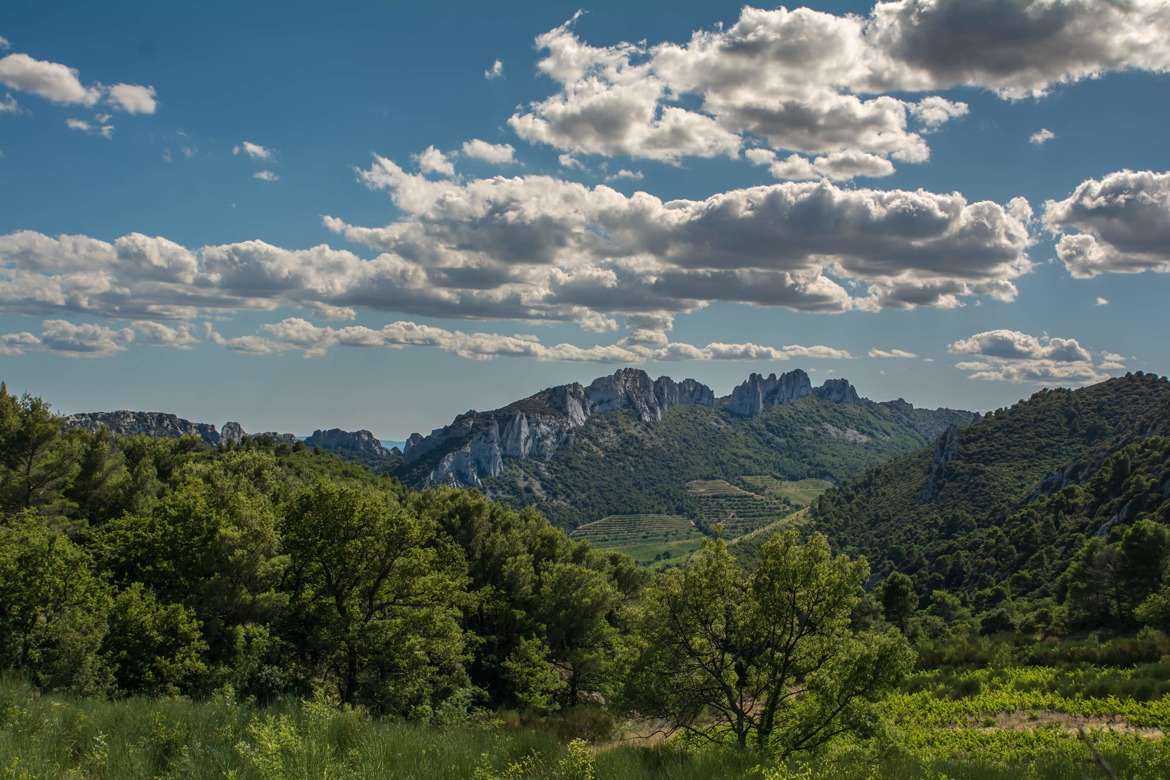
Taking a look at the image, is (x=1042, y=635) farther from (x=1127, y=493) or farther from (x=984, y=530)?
(x=984, y=530)

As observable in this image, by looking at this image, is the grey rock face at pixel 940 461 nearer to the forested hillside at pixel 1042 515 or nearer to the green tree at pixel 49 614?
the forested hillside at pixel 1042 515

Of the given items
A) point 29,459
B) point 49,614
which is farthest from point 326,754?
point 29,459

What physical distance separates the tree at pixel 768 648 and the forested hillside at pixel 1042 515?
3352 centimetres

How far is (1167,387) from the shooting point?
561ft

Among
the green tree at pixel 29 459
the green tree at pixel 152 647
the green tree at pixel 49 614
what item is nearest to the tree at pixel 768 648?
the green tree at pixel 152 647

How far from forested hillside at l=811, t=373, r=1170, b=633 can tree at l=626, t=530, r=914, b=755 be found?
33520 millimetres

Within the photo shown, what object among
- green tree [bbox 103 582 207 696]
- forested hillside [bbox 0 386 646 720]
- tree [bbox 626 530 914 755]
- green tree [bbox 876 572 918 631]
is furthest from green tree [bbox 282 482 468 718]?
green tree [bbox 876 572 918 631]

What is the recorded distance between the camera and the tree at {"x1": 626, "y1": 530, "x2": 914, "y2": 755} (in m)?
17.6

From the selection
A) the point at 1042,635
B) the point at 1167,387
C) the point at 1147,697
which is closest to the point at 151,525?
the point at 1147,697

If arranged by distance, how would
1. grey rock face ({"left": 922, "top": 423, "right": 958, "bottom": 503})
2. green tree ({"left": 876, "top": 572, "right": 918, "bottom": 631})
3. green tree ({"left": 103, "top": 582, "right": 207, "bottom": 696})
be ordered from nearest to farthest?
green tree ({"left": 103, "top": 582, "right": 207, "bottom": 696}), green tree ({"left": 876, "top": 572, "right": 918, "bottom": 631}), grey rock face ({"left": 922, "top": 423, "right": 958, "bottom": 503})

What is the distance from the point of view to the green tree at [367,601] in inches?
1026

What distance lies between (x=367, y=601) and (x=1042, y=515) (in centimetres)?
10376

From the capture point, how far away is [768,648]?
19.3 m

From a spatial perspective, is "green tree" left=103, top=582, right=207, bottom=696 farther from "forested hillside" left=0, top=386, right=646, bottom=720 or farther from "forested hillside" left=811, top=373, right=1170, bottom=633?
"forested hillside" left=811, top=373, right=1170, bottom=633
